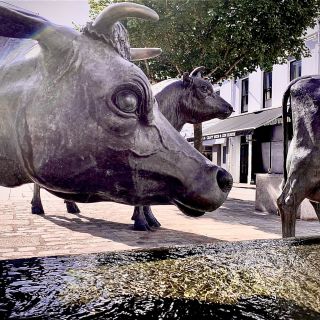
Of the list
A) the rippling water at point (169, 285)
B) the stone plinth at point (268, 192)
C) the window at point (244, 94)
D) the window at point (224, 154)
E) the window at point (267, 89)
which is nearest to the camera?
the rippling water at point (169, 285)

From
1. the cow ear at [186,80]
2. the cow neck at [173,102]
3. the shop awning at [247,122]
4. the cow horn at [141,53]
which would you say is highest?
the shop awning at [247,122]

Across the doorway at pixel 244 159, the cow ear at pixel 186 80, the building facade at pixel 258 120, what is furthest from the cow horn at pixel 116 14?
the doorway at pixel 244 159

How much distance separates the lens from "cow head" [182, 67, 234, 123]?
6.60 m

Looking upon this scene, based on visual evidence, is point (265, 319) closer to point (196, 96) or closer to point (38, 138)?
point (38, 138)

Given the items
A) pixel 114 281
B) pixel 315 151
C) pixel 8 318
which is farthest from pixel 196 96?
pixel 8 318

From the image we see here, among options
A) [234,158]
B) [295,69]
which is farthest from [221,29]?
[234,158]

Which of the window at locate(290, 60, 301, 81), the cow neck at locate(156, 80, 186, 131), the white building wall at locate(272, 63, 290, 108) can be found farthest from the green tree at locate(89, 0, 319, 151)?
the white building wall at locate(272, 63, 290, 108)

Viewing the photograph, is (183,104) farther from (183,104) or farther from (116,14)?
(116,14)

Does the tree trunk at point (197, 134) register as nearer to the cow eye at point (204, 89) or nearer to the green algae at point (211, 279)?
the cow eye at point (204, 89)

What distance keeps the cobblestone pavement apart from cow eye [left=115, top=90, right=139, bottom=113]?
326 centimetres

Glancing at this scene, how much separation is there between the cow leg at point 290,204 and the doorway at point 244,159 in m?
17.7

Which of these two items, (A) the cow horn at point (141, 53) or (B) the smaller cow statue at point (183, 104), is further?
(B) the smaller cow statue at point (183, 104)

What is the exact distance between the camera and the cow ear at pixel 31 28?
145cm

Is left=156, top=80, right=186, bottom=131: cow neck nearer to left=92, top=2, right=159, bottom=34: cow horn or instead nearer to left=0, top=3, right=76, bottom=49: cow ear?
left=92, top=2, right=159, bottom=34: cow horn
